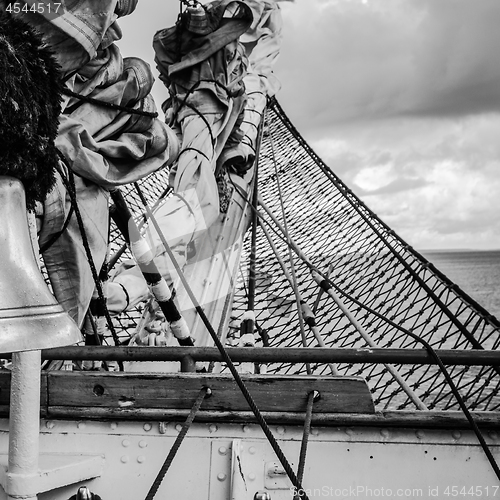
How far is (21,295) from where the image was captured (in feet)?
3.09

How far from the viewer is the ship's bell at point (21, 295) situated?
91 cm

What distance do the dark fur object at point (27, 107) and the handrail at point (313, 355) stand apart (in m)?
0.68

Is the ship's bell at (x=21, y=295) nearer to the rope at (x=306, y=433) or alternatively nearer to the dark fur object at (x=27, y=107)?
the dark fur object at (x=27, y=107)

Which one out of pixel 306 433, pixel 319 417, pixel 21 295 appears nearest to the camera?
pixel 21 295

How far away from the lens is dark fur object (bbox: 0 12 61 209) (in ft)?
3.20

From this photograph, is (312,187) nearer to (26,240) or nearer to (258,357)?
(258,357)

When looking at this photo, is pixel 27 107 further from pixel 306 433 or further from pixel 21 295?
pixel 306 433

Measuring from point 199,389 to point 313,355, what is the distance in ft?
0.98

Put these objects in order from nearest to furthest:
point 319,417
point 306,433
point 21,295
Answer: point 21,295 → point 306,433 → point 319,417

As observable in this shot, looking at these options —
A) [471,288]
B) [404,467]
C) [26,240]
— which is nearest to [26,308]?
[26,240]

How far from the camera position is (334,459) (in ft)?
5.28

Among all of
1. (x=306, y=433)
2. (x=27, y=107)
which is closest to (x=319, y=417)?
(x=306, y=433)

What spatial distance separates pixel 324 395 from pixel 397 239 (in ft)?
12.2

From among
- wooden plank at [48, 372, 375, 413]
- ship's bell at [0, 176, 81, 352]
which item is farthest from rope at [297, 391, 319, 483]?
ship's bell at [0, 176, 81, 352]
